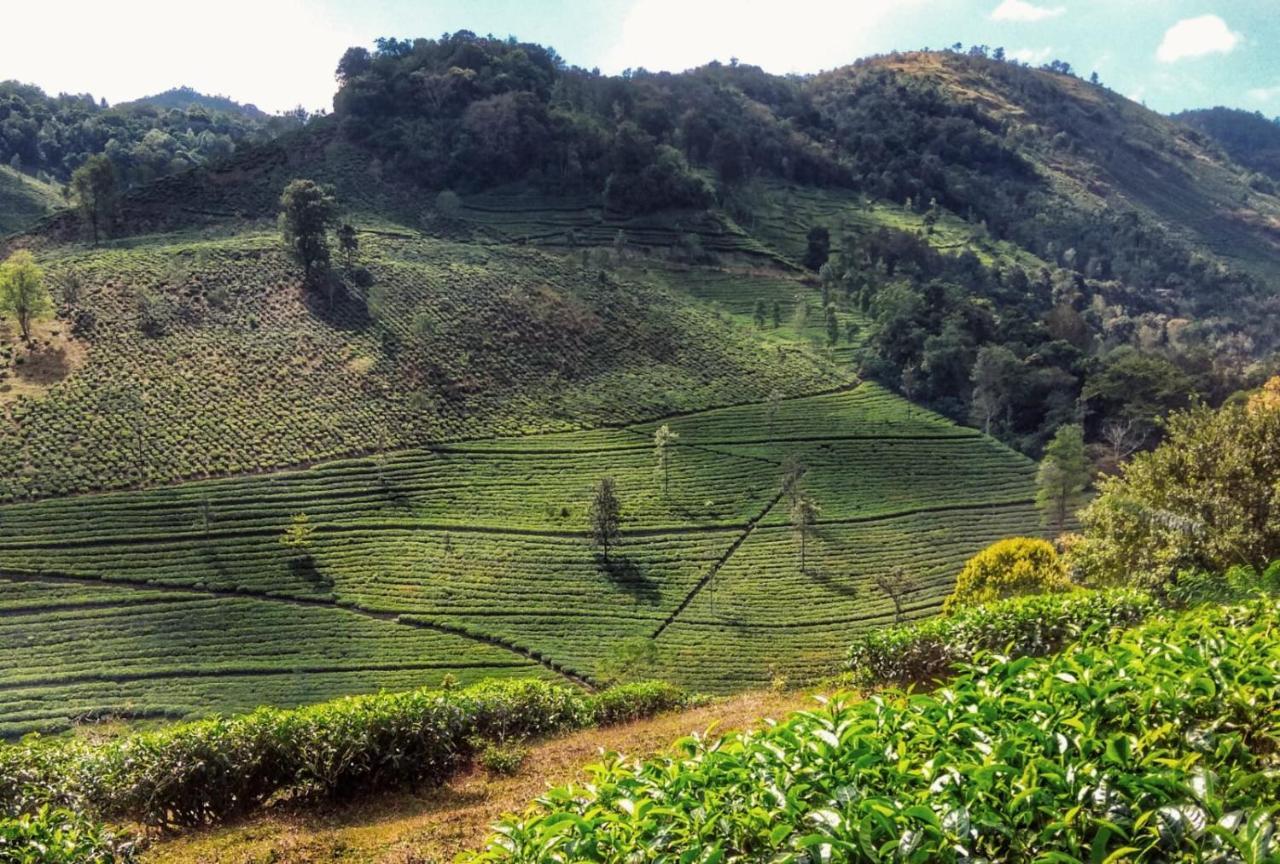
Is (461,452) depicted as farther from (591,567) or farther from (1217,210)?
(1217,210)

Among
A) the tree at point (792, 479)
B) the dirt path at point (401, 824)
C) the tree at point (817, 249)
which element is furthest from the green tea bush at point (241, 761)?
the tree at point (817, 249)

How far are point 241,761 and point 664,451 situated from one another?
53.0m

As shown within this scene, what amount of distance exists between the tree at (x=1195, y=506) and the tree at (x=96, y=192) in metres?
96.8

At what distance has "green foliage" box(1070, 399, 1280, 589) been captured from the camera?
1969cm

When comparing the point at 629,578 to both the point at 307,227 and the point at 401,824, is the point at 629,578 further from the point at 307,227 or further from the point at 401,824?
the point at 307,227

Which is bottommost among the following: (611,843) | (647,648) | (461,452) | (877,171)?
(647,648)

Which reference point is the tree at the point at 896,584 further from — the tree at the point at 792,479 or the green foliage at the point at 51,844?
the green foliage at the point at 51,844

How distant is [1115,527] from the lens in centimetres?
2531

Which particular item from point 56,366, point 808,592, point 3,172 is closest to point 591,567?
point 808,592

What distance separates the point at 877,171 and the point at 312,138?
10236cm

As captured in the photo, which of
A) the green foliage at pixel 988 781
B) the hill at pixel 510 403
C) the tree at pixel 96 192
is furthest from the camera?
the tree at pixel 96 192

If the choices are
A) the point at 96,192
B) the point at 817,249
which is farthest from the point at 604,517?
the point at 817,249

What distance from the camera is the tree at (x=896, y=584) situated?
1917 inches

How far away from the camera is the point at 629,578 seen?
5106 cm
